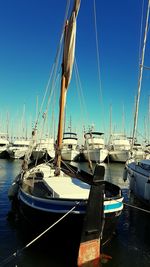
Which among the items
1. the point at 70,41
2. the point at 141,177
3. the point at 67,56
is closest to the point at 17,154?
the point at 141,177

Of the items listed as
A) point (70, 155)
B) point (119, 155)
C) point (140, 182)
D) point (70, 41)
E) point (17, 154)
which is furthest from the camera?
point (17, 154)

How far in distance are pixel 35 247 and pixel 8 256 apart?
3.43 feet

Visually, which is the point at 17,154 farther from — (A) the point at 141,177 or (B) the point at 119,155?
(A) the point at 141,177

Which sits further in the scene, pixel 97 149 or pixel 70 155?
pixel 70 155

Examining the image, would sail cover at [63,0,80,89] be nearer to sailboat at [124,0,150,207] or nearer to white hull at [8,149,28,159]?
sailboat at [124,0,150,207]

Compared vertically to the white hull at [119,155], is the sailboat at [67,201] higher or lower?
higher

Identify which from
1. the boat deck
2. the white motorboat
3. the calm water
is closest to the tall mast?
the boat deck

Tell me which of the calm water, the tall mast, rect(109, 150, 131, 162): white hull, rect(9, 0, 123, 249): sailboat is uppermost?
the tall mast

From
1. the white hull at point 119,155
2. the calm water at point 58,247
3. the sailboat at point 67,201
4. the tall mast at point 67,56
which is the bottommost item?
the calm water at point 58,247

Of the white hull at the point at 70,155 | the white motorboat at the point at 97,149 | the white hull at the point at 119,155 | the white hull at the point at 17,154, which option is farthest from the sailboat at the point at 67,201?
the white hull at the point at 17,154

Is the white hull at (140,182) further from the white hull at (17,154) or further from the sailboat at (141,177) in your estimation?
the white hull at (17,154)

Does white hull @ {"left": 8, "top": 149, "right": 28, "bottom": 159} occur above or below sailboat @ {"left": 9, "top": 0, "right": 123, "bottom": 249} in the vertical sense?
below

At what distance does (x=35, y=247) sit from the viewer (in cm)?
1031

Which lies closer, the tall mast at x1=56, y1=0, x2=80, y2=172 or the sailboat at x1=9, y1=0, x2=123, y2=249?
the sailboat at x1=9, y1=0, x2=123, y2=249
